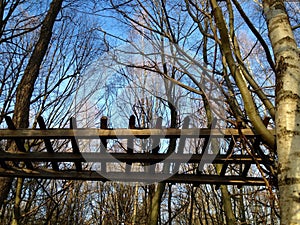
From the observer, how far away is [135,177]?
3307mm

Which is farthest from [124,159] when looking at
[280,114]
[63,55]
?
[63,55]

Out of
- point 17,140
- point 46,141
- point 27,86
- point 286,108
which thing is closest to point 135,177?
point 46,141

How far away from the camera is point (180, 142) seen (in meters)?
2.96

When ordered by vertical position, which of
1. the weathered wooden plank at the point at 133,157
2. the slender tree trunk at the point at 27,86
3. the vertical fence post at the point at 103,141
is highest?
the slender tree trunk at the point at 27,86

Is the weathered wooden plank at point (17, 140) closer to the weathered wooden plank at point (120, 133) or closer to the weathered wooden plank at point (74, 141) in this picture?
the weathered wooden plank at point (120, 133)

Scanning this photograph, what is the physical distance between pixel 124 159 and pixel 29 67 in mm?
2451

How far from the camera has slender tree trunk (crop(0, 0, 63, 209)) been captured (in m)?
3.95

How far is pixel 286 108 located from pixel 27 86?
385 centimetres

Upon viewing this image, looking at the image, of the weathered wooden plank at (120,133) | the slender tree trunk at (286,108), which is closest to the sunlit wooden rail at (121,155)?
the weathered wooden plank at (120,133)

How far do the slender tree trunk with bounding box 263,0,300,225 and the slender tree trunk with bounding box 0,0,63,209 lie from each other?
3.28m

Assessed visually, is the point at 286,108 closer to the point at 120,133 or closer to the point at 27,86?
the point at 120,133

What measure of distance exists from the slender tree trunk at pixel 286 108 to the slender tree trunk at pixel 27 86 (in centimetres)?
328

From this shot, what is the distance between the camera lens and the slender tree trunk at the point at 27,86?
3.95 m

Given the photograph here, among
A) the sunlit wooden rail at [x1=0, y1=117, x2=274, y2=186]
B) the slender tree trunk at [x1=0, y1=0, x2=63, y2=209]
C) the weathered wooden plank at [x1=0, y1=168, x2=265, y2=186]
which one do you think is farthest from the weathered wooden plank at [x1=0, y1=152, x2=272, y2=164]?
the slender tree trunk at [x1=0, y1=0, x2=63, y2=209]
